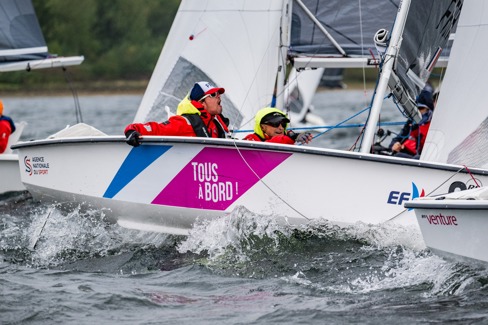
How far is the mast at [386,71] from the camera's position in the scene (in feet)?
24.3

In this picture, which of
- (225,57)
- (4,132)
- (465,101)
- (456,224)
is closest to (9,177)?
(4,132)

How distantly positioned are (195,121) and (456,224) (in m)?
2.52

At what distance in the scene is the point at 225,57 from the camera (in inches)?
378

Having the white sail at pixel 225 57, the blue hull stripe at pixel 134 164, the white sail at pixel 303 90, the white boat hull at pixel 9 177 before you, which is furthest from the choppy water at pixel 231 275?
the white sail at pixel 303 90

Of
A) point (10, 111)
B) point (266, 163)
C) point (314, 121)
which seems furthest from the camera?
point (10, 111)

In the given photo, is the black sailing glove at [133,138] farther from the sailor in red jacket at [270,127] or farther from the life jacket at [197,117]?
the sailor in red jacket at [270,127]

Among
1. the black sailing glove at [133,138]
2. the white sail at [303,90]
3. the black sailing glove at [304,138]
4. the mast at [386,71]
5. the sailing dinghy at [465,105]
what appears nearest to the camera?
the sailing dinghy at [465,105]

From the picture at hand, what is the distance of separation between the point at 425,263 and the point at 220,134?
219 centimetres

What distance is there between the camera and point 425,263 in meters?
6.40

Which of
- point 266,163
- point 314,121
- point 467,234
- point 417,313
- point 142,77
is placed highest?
point 142,77

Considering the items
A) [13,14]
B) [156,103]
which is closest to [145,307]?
[156,103]

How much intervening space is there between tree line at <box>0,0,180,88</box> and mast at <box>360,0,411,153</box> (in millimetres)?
38415

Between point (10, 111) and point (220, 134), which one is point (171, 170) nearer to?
point (220, 134)

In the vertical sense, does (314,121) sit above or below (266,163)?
above
